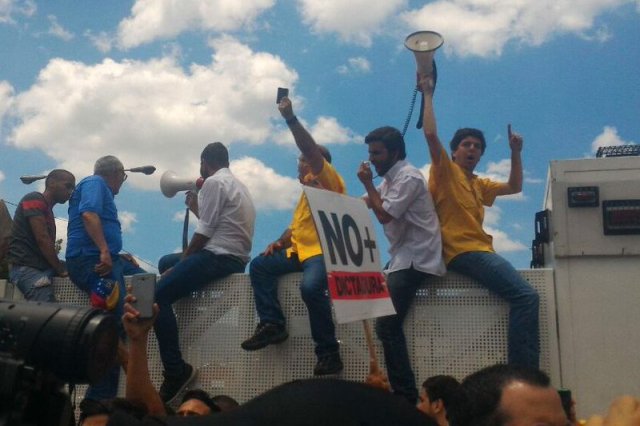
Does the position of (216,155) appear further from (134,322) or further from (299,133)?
(134,322)

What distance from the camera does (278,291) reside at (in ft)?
17.6

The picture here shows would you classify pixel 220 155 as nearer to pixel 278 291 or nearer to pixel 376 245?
pixel 278 291

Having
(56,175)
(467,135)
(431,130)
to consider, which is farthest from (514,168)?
(56,175)

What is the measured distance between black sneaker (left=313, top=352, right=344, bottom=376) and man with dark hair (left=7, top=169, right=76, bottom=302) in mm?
2203

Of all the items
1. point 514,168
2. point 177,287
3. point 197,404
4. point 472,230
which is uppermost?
point 514,168

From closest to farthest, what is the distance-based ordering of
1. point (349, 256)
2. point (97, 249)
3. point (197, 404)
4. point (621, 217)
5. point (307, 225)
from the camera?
point (197, 404), point (349, 256), point (621, 217), point (307, 225), point (97, 249)

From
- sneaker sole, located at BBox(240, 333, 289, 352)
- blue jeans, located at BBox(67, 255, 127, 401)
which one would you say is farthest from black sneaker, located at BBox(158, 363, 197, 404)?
sneaker sole, located at BBox(240, 333, 289, 352)

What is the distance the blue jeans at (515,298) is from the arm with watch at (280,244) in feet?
4.59

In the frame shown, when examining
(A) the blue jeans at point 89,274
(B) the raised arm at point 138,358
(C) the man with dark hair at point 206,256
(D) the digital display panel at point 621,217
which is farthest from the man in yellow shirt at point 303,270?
(D) the digital display panel at point 621,217

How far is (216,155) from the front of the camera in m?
5.87

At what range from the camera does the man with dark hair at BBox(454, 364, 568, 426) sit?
218cm

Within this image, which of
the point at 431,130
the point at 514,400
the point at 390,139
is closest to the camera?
the point at 514,400

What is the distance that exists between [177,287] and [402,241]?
1651mm

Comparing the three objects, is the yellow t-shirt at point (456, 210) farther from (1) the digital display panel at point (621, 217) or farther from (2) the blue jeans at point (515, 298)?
(1) the digital display panel at point (621, 217)
